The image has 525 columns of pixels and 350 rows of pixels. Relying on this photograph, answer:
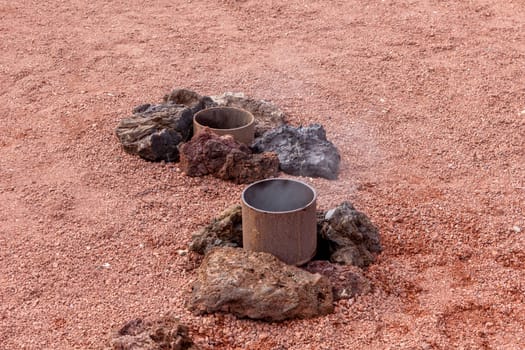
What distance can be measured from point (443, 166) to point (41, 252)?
142 inches

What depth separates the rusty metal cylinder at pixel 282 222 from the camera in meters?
4.81

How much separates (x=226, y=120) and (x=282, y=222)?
2266 millimetres

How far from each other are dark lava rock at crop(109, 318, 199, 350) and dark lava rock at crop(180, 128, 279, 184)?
2.05 metres

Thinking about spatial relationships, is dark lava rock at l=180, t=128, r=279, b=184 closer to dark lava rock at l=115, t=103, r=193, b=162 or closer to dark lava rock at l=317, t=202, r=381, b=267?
dark lava rock at l=115, t=103, r=193, b=162

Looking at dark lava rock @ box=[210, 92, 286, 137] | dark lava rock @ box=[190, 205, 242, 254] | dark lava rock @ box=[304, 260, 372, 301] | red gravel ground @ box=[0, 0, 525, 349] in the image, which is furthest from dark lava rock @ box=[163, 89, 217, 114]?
dark lava rock @ box=[304, 260, 372, 301]

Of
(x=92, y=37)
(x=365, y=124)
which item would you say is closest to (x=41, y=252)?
(x=365, y=124)

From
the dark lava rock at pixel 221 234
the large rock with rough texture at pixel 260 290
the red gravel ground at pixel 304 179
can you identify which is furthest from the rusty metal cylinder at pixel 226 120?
the large rock with rough texture at pixel 260 290

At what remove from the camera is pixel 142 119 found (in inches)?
273

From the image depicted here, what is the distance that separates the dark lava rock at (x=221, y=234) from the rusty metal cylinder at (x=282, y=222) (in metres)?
0.24

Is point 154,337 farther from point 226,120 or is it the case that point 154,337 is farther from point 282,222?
point 226,120

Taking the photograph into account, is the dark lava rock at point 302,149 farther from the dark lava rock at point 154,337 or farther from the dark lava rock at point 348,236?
the dark lava rock at point 154,337

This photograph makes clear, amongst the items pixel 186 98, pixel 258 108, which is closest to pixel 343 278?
pixel 258 108

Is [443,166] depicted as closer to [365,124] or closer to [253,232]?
[365,124]

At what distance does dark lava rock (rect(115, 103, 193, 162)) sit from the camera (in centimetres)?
661
